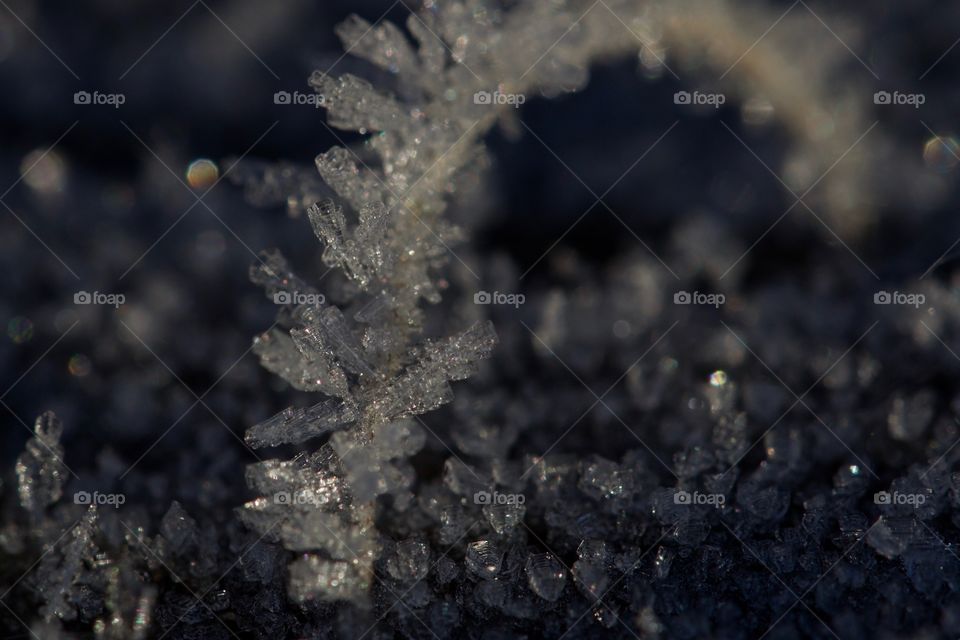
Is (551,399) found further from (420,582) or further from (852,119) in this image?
(852,119)

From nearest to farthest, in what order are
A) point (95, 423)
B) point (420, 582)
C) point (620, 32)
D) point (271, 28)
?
point (420, 582)
point (95, 423)
point (620, 32)
point (271, 28)

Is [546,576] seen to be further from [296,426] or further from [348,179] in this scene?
[348,179]

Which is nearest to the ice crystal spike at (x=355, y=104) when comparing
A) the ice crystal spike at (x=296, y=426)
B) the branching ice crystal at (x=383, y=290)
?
the branching ice crystal at (x=383, y=290)

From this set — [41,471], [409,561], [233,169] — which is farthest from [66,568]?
[233,169]

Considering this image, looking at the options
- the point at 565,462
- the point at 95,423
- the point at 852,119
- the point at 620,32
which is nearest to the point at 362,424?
the point at 565,462

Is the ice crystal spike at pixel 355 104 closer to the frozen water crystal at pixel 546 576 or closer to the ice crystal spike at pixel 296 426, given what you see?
the ice crystal spike at pixel 296 426

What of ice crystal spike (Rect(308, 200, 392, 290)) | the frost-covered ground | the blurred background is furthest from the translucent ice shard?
the blurred background

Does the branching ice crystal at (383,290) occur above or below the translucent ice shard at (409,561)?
above

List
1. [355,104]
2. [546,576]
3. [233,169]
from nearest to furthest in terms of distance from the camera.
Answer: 1. [546,576]
2. [355,104]
3. [233,169]
